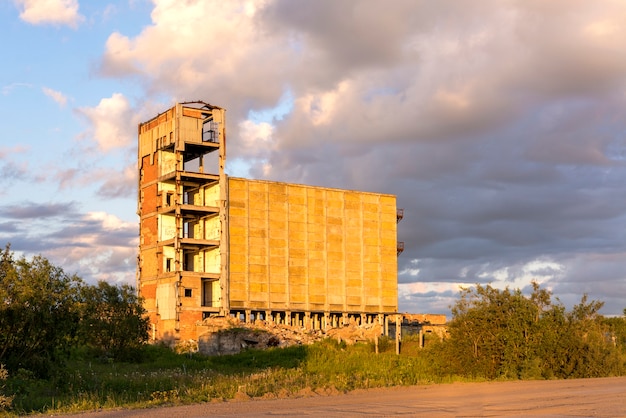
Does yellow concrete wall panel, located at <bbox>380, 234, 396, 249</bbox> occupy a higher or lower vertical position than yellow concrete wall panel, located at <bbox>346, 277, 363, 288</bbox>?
higher

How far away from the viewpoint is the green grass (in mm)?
23784

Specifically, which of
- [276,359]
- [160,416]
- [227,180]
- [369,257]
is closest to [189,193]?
[227,180]

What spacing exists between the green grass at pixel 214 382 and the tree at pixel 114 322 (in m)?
5.79

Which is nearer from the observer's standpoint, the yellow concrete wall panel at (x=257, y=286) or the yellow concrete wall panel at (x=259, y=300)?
the yellow concrete wall panel at (x=259, y=300)

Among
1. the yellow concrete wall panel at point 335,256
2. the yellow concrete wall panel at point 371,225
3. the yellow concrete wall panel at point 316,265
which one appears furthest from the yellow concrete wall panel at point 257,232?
the yellow concrete wall panel at point 371,225

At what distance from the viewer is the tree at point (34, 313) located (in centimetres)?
2545

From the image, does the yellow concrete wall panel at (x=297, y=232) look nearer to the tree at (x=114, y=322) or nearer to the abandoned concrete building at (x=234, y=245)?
the abandoned concrete building at (x=234, y=245)

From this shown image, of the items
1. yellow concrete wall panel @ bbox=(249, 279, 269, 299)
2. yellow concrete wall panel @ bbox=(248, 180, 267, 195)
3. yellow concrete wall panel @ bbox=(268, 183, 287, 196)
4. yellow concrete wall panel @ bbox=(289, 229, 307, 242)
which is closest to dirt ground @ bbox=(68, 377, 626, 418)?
yellow concrete wall panel @ bbox=(249, 279, 269, 299)

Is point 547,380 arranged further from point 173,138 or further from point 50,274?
point 173,138

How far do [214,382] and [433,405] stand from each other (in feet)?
33.4

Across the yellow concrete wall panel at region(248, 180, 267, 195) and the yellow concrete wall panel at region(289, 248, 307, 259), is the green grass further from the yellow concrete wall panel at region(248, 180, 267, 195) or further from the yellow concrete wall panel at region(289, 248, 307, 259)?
the yellow concrete wall panel at region(248, 180, 267, 195)

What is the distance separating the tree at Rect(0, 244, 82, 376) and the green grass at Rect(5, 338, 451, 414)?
0.85m

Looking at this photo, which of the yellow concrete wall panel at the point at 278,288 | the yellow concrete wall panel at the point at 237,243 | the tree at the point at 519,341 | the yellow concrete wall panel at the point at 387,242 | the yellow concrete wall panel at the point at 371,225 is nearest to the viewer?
the tree at the point at 519,341

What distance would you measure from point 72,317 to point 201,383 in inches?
205
